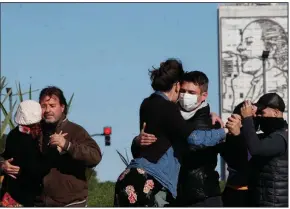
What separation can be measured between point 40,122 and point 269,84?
2621 inches

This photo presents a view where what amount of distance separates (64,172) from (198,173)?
1110 millimetres

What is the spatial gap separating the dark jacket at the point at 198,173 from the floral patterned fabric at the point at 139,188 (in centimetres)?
35

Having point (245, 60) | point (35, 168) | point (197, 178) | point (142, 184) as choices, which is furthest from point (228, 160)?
point (245, 60)

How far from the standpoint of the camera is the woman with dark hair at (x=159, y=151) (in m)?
6.72

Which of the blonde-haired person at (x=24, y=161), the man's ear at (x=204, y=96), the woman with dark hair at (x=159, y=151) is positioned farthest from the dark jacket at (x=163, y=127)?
the blonde-haired person at (x=24, y=161)

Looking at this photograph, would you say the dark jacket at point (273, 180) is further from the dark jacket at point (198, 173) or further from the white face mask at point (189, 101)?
the white face mask at point (189, 101)

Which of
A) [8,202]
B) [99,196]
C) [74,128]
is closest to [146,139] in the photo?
[74,128]

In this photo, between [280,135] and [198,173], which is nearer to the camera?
[198,173]

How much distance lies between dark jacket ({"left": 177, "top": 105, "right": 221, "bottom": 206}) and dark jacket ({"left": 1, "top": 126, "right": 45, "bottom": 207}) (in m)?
1.15

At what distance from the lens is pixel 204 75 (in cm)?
713

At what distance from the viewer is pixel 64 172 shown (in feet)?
24.2

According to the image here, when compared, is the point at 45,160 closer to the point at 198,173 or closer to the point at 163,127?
the point at 163,127

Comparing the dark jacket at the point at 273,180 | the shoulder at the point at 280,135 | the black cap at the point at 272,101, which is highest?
the black cap at the point at 272,101

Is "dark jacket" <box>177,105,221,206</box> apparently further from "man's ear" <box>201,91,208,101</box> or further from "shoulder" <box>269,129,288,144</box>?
"shoulder" <box>269,129,288,144</box>
